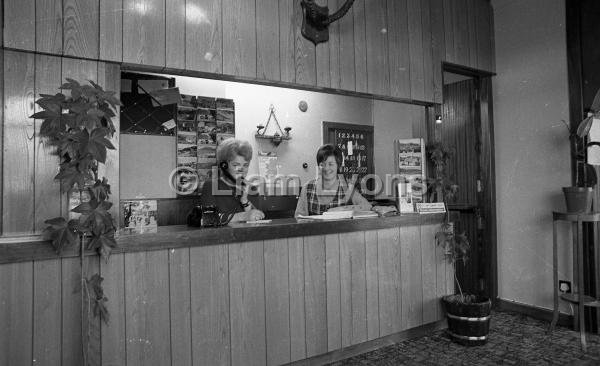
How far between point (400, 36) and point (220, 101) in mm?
2013

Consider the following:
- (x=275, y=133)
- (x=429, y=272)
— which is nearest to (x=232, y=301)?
(x=429, y=272)

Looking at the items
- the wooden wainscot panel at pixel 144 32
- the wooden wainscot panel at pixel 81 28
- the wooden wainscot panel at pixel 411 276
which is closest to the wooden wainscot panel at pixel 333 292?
the wooden wainscot panel at pixel 411 276

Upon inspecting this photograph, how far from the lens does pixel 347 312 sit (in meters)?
2.90

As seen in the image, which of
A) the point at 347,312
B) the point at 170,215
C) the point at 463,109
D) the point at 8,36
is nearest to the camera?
the point at 8,36

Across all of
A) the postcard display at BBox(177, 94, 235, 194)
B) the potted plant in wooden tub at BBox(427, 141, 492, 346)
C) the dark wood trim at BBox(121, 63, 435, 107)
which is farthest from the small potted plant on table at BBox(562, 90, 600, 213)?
the postcard display at BBox(177, 94, 235, 194)

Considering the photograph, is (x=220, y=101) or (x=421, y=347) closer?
(x=421, y=347)

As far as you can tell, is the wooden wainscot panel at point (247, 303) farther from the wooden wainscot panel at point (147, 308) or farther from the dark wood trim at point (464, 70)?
the dark wood trim at point (464, 70)

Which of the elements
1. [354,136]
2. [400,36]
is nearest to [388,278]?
[400,36]

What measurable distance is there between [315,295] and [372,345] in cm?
68

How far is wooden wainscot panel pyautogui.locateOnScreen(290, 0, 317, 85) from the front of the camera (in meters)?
2.85

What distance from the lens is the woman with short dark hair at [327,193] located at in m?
3.49

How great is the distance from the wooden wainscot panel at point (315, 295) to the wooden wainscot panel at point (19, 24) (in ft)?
6.14

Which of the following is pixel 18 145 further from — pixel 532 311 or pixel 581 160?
pixel 532 311

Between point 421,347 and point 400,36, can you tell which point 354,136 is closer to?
point 400,36
